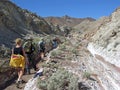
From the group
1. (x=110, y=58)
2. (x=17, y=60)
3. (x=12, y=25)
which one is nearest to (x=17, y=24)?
(x=12, y=25)

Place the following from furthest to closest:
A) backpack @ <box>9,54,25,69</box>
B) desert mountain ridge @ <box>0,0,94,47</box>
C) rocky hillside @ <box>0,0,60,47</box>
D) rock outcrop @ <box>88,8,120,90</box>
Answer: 1. desert mountain ridge @ <box>0,0,94,47</box>
2. rocky hillside @ <box>0,0,60,47</box>
3. rock outcrop @ <box>88,8,120,90</box>
4. backpack @ <box>9,54,25,69</box>

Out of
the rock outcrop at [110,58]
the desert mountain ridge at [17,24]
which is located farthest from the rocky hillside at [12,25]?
the rock outcrop at [110,58]

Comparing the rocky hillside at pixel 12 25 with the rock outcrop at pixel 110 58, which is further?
the rocky hillside at pixel 12 25

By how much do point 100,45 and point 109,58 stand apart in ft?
16.6

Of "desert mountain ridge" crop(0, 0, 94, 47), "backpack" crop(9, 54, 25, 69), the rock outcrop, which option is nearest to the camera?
"backpack" crop(9, 54, 25, 69)

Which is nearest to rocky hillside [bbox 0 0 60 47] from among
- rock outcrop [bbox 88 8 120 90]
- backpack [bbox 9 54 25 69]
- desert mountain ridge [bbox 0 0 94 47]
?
desert mountain ridge [bbox 0 0 94 47]

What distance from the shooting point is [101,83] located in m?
14.2

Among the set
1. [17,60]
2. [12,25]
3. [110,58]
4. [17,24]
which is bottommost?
[110,58]

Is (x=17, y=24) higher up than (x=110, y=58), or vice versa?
(x=17, y=24)

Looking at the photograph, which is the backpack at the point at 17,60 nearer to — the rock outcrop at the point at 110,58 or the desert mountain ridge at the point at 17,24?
the rock outcrop at the point at 110,58

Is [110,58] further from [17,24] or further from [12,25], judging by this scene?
[17,24]

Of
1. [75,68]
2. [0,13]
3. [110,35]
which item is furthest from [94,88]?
[0,13]

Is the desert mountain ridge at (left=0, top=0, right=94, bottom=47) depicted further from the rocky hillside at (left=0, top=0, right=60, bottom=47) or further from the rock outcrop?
the rock outcrop

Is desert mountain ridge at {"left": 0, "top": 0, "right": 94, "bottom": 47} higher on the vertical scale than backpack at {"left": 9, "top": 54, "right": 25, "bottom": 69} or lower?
higher
